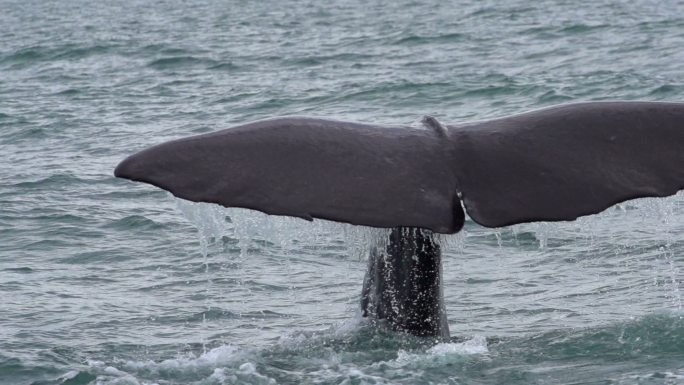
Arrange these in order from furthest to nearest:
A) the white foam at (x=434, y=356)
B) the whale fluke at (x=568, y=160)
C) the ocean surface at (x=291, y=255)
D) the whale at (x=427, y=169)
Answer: the ocean surface at (x=291, y=255) < the white foam at (x=434, y=356) < the whale fluke at (x=568, y=160) < the whale at (x=427, y=169)

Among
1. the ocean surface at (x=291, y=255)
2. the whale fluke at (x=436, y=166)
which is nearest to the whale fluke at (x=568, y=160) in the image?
the whale fluke at (x=436, y=166)

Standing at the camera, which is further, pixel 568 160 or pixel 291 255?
pixel 291 255

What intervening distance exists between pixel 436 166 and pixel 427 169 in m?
0.05

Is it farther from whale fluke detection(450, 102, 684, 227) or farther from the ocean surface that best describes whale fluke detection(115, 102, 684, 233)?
the ocean surface

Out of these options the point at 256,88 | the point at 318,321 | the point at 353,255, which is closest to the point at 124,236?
the point at 318,321

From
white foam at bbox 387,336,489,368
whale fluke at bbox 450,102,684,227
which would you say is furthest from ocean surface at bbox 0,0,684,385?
whale fluke at bbox 450,102,684,227

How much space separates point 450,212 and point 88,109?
13.0 m

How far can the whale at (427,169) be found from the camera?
4160 millimetres

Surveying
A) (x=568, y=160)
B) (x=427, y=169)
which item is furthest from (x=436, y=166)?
(x=568, y=160)

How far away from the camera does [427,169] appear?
14.6 ft

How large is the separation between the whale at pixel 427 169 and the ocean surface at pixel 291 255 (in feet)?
0.52

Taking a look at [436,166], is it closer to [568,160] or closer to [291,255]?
[568,160]

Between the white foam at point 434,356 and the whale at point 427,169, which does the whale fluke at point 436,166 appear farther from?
the white foam at point 434,356

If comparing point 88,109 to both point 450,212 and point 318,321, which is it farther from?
point 450,212
